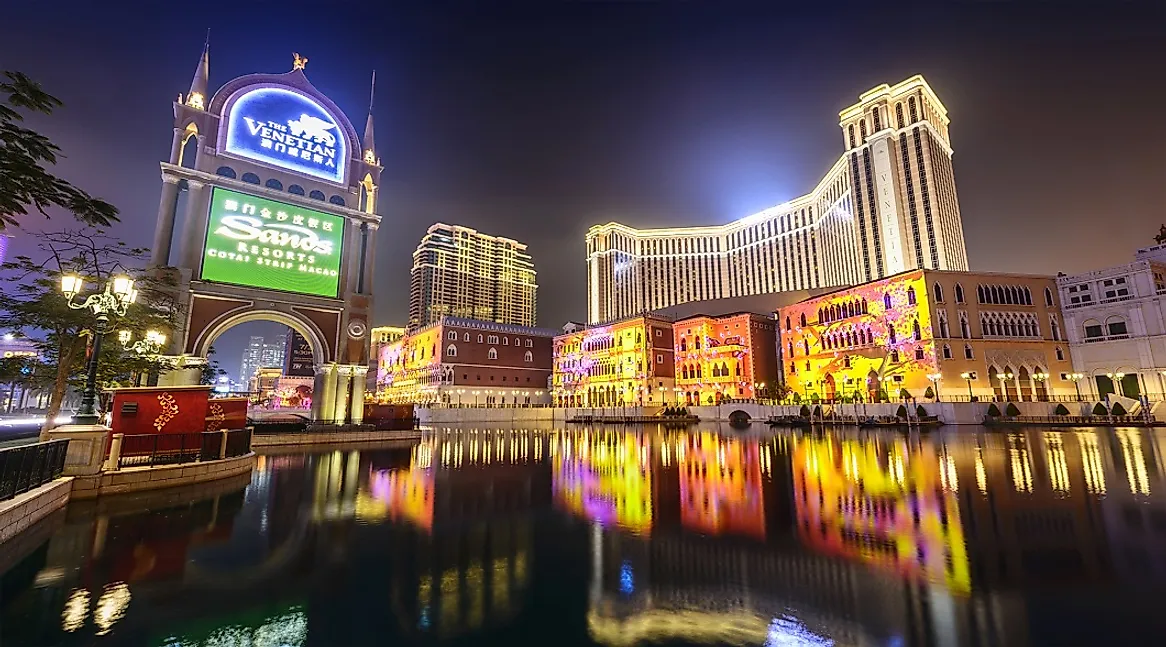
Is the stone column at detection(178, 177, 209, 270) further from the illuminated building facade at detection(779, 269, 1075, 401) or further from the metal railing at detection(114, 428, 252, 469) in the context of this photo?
the illuminated building facade at detection(779, 269, 1075, 401)

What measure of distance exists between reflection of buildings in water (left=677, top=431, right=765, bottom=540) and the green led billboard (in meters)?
25.9

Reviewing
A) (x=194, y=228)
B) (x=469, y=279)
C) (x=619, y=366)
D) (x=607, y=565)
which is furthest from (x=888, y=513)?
(x=469, y=279)

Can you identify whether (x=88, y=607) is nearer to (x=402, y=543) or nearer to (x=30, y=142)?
(x=402, y=543)

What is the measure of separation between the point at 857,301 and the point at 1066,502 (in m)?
41.1

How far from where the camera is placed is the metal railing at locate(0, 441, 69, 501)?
23.3 ft

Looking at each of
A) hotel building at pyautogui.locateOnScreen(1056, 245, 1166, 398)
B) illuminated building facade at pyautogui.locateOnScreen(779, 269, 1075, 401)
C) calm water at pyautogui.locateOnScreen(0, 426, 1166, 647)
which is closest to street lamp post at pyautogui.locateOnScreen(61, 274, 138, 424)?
calm water at pyautogui.locateOnScreen(0, 426, 1166, 647)

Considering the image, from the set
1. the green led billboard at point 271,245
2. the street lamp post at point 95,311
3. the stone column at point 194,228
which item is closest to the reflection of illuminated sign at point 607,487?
the street lamp post at point 95,311

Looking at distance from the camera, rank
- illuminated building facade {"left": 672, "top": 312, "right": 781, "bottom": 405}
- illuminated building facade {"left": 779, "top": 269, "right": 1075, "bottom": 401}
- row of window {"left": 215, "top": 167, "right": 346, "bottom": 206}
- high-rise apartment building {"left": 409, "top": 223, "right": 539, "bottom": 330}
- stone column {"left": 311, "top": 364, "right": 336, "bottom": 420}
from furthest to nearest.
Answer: high-rise apartment building {"left": 409, "top": 223, "right": 539, "bottom": 330} < illuminated building facade {"left": 672, "top": 312, "right": 781, "bottom": 405} < illuminated building facade {"left": 779, "top": 269, "right": 1075, "bottom": 401} < stone column {"left": 311, "top": 364, "right": 336, "bottom": 420} < row of window {"left": 215, "top": 167, "right": 346, "bottom": 206}

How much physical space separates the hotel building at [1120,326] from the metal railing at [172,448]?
193 ft

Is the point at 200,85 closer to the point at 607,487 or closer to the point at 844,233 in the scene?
the point at 607,487

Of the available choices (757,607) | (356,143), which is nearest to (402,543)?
(757,607)

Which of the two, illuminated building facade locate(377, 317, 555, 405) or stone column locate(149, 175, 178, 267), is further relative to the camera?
illuminated building facade locate(377, 317, 555, 405)

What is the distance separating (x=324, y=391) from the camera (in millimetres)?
30297

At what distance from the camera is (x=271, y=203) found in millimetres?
29266
